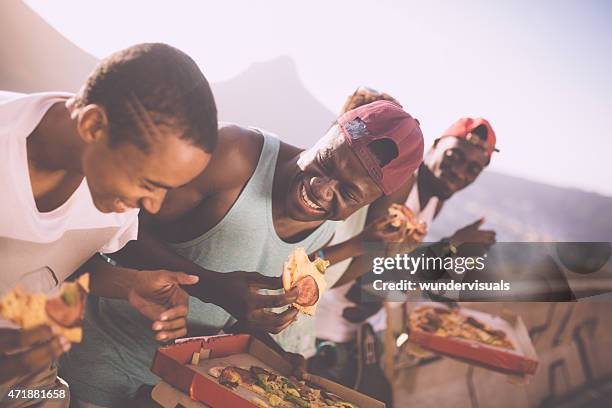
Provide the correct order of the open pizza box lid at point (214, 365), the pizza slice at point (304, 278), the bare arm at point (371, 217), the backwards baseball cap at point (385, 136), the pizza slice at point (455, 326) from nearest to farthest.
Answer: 1. the open pizza box lid at point (214, 365)
2. the backwards baseball cap at point (385, 136)
3. the pizza slice at point (304, 278)
4. the bare arm at point (371, 217)
5. the pizza slice at point (455, 326)

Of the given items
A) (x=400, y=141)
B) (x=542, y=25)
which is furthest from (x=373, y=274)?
(x=542, y=25)

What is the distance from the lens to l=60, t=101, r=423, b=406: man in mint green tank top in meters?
2.06

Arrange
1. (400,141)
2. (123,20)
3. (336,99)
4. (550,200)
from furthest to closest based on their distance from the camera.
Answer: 1. (550,200)
2. (336,99)
3. (400,141)
4. (123,20)

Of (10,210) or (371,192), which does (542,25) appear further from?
(10,210)

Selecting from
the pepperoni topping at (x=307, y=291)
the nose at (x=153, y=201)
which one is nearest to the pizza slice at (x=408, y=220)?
the pepperoni topping at (x=307, y=291)

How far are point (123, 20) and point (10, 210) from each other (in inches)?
35.5

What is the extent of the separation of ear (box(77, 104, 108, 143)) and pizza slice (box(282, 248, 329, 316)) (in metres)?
1.03

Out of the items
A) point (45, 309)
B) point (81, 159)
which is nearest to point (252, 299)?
point (45, 309)

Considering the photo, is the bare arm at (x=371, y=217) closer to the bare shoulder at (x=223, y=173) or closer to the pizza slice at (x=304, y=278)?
the pizza slice at (x=304, y=278)

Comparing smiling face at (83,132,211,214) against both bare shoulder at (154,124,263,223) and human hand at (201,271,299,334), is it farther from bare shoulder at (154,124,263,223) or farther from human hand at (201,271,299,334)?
human hand at (201,271,299,334)

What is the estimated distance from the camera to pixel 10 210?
167 cm

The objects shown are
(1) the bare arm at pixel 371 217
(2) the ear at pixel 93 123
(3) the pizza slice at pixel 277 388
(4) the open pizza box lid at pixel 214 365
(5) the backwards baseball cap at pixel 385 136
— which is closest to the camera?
(2) the ear at pixel 93 123

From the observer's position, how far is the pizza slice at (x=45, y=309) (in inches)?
67.4

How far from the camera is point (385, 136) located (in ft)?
7.32
